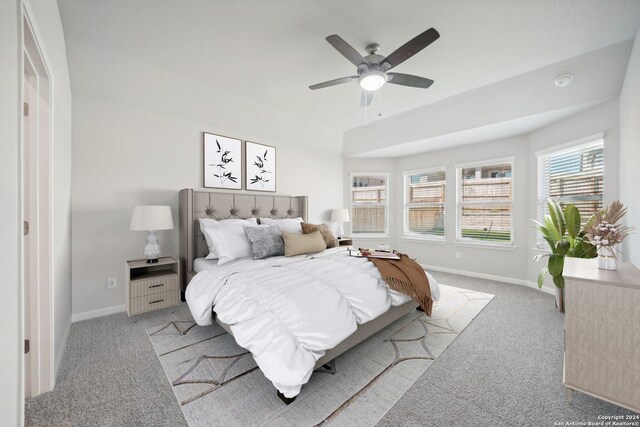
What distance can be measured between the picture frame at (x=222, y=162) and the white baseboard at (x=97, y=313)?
5.56ft

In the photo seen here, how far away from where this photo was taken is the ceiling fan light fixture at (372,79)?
217 cm

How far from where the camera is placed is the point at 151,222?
8.43 ft

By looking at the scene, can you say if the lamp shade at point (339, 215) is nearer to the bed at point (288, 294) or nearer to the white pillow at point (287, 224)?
the white pillow at point (287, 224)

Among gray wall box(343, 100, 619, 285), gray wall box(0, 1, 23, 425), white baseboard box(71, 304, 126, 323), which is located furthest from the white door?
gray wall box(343, 100, 619, 285)

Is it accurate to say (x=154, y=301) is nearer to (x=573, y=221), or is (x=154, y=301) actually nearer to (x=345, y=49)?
(x=345, y=49)

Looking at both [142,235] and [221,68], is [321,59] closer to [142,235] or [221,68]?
[221,68]

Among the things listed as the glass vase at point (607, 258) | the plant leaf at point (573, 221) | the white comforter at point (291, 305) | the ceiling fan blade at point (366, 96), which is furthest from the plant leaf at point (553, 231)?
the ceiling fan blade at point (366, 96)

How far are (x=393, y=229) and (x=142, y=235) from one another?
174 inches

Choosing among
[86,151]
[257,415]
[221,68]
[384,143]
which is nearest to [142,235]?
[86,151]

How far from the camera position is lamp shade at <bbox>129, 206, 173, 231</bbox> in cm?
254

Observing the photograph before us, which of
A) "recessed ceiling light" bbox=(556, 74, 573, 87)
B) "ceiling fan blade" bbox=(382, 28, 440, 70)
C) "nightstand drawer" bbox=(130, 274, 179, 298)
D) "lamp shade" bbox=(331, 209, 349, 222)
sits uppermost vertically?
"recessed ceiling light" bbox=(556, 74, 573, 87)

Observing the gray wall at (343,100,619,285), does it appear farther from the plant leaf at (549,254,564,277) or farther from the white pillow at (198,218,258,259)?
the white pillow at (198,218,258,259)

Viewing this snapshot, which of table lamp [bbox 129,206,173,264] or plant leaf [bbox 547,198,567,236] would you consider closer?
table lamp [bbox 129,206,173,264]

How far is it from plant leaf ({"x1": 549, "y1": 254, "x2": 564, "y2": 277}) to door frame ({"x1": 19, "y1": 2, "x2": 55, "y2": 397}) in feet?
14.5
